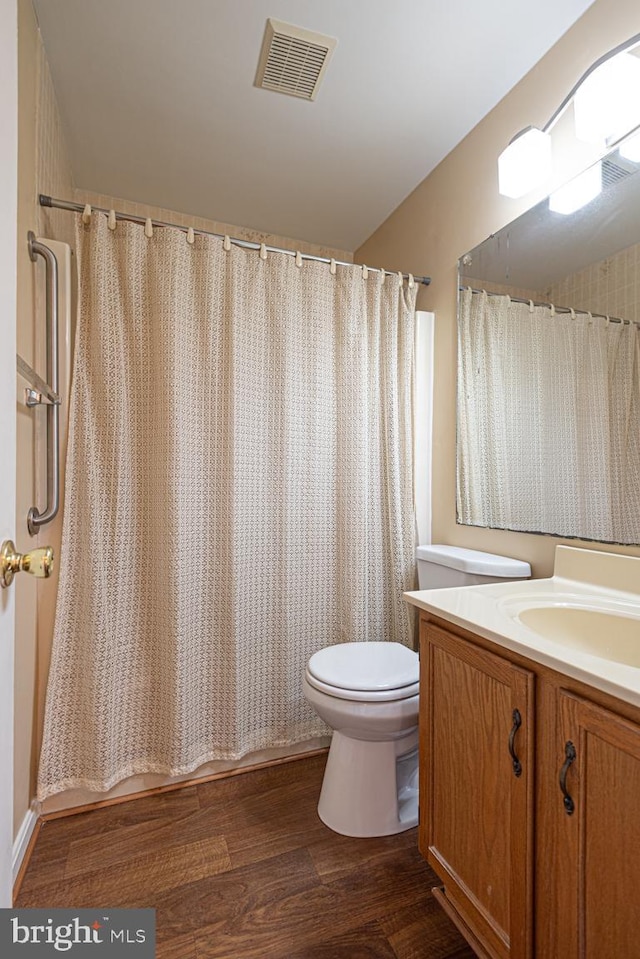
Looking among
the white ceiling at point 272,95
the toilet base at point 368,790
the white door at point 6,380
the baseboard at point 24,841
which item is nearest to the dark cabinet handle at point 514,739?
the toilet base at point 368,790

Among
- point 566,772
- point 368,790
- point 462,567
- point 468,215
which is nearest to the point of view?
point 566,772

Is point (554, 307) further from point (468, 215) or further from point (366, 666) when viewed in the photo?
point (366, 666)

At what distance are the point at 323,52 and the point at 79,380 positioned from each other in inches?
51.9

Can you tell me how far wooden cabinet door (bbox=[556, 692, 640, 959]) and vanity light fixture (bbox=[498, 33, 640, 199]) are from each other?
4.59 feet

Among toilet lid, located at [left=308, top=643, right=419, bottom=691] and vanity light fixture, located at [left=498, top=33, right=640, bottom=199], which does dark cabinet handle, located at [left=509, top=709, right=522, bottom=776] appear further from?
vanity light fixture, located at [left=498, top=33, right=640, bottom=199]

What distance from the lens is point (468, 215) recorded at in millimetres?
1776

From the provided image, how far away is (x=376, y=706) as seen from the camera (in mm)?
1301

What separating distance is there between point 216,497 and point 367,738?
0.94 meters

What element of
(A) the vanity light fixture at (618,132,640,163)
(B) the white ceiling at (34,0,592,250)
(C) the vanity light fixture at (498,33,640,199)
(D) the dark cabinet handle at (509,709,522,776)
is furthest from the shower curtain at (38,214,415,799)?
(D) the dark cabinet handle at (509,709,522,776)

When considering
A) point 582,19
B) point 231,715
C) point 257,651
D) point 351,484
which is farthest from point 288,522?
point 582,19

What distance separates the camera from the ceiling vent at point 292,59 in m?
1.40

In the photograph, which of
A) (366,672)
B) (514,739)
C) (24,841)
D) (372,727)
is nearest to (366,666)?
(366,672)

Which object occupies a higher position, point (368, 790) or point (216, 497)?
point (216, 497)

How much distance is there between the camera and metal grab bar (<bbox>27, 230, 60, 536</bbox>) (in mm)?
1342
